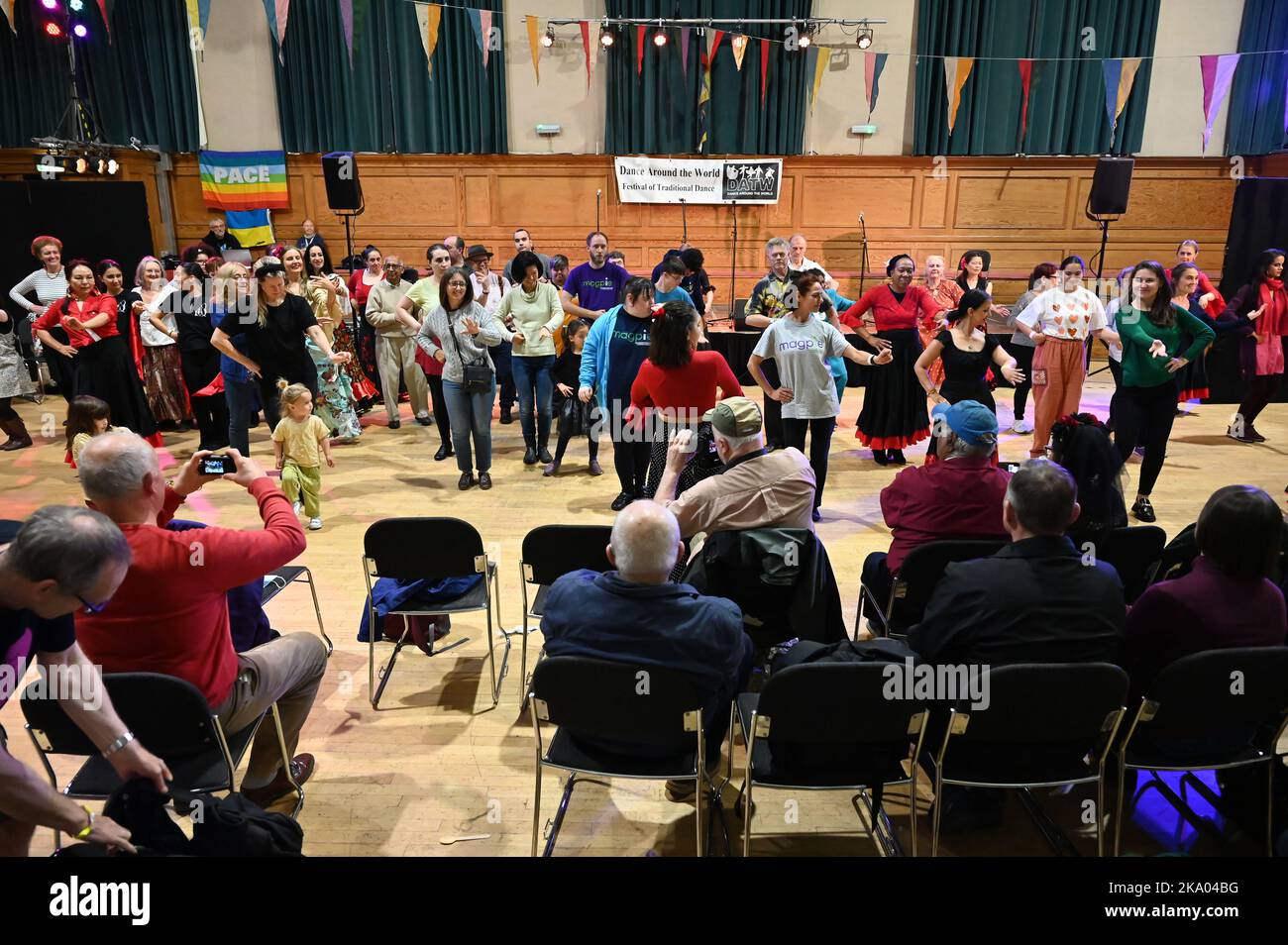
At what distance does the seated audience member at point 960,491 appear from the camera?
120 inches

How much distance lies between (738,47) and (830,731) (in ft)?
33.3

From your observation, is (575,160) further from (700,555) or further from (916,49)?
(700,555)

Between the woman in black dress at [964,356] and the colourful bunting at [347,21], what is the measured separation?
8780 millimetres

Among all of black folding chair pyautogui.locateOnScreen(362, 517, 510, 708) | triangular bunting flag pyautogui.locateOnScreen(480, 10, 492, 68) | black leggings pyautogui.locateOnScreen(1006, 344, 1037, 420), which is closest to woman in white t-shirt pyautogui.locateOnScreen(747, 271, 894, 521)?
black folding chair pyautogui.locateOnScreen(362, 517, 510, 708)

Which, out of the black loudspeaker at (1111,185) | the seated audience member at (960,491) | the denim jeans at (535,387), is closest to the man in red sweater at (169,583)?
the seated audience member at (960,491)

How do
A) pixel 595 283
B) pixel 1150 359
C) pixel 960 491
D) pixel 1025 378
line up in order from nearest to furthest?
pixel 960 491 < pixel 1150 359 < pixel 595 283 < pixel 1025 378

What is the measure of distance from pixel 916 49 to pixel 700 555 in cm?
1000

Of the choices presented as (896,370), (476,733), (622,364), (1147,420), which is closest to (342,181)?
(622,364)

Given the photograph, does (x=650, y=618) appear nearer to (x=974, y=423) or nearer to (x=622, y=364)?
(x=974, y=423)

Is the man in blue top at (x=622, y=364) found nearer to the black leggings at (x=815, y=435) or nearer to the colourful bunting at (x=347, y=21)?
the black leggings at (x=815, y=435)

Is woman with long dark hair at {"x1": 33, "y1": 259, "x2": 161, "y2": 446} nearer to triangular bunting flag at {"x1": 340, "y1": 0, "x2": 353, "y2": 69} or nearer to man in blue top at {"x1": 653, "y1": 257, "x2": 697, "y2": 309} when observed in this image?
man in blue top at {"x1": 653, "y1": 257, "x2": 697, "y2": 309}

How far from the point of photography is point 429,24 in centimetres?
1041

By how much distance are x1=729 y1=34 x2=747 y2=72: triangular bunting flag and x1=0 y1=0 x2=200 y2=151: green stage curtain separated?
274 inches

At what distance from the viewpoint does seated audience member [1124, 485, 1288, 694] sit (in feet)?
7.32
